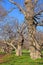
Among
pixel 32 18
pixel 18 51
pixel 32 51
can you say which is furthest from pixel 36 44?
pixel 18 51

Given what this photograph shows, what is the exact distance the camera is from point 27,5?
24812mm

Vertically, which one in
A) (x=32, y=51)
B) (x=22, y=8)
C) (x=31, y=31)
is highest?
(x=22, y=8)

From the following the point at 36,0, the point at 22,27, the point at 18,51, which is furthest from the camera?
the point at 18,51

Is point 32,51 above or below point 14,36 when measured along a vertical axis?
below

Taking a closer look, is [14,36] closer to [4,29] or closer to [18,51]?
[4,29]

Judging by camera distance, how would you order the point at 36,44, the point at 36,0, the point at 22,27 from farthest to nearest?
1. the point at 22,27
2. the point at 36,44
3. the point at 36,0

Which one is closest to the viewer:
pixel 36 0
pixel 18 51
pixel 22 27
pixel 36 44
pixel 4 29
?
pixel 36 0

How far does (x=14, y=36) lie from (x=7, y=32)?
136 inches

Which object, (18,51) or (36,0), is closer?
(36,0)

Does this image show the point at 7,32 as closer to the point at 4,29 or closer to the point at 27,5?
the point at 4,29

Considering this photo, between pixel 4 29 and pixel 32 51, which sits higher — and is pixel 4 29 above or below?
above

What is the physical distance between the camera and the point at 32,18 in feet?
78.6

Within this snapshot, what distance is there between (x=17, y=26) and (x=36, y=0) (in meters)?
26.8

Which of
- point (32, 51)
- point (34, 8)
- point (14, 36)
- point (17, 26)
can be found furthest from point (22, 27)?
point (34, 8)
